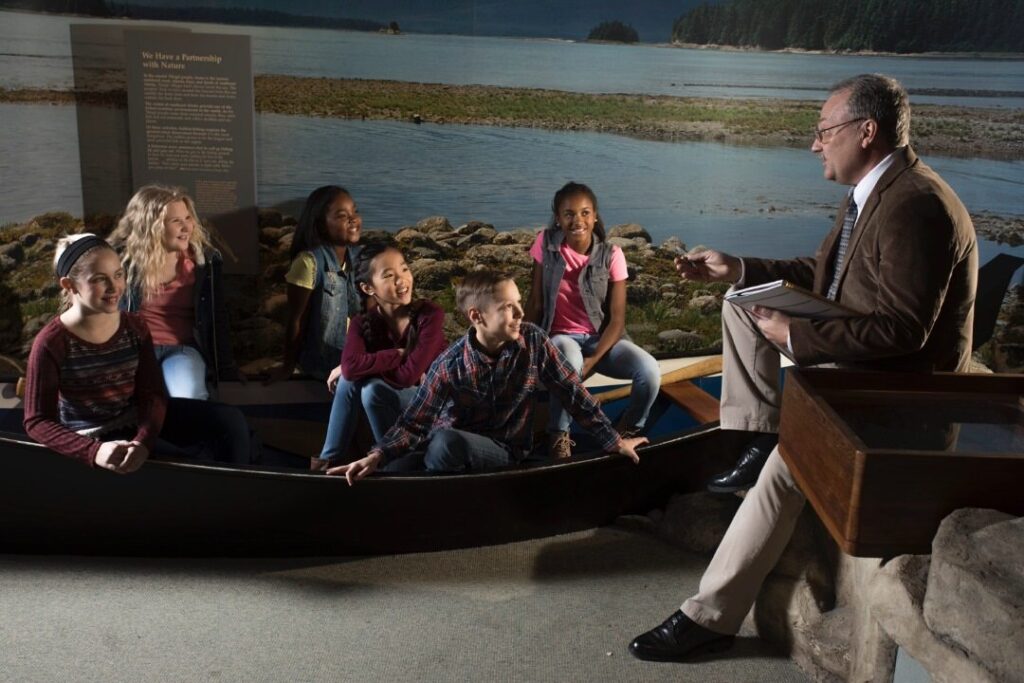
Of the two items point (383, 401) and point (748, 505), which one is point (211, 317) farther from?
point (748, 505)

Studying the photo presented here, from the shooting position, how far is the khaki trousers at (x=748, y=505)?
302cm

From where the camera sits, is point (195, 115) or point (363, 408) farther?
point (195, 115)

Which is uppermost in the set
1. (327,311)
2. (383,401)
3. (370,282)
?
(370,282)

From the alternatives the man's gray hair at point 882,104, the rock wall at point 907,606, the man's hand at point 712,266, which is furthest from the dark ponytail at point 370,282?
the man's gray hair at point 882,104

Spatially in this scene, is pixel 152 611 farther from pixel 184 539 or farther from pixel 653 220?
pixel 653 220

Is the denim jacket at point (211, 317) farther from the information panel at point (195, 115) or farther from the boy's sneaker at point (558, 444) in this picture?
the boy's sneaker at point (558, 444)

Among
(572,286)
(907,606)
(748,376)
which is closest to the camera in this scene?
(907,606)

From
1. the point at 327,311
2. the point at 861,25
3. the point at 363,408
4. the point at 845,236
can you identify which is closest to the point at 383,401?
the point at 363,408

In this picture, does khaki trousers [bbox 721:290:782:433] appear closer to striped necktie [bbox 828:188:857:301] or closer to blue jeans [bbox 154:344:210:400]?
striped necktie [bbox 828:188:857:301]

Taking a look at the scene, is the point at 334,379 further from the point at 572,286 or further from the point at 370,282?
the point at 572,286

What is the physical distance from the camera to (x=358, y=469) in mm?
3654

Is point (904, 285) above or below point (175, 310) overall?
above

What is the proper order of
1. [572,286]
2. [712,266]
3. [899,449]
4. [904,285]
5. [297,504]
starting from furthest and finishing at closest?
1. [572,286]
2. [297,504]
3. [712,266]
4. [904,285]
5. [899,449]

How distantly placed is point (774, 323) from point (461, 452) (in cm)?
135
